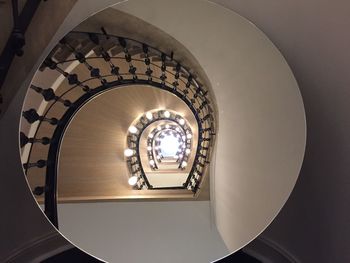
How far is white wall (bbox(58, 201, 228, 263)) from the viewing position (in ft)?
3.91

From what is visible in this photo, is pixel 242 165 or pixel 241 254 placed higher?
pixel 242 165

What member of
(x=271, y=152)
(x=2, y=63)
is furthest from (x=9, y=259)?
(x=271, y=152)

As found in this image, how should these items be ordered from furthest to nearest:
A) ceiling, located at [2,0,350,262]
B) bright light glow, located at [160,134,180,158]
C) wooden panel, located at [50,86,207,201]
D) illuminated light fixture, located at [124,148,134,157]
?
bright light glow, located at [160,134,180,158] → illuminated light fixture, located at [124,148,134,157] → wooden panel, located at [50,86,207,201] → ceiling, located at [2,0,350,262]

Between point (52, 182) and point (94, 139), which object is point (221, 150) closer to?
point (94, 139)

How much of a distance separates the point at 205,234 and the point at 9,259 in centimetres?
78

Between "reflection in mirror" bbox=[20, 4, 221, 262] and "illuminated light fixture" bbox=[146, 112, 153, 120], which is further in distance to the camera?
"illuminated light fixture" bbox=[146, 112, 153, 120]

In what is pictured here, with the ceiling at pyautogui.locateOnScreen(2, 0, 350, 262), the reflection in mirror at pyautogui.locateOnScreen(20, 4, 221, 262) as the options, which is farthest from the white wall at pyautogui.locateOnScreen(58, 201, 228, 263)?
the ceiling at pyautogui.locateOnScreen(2, 0, 350, 262)

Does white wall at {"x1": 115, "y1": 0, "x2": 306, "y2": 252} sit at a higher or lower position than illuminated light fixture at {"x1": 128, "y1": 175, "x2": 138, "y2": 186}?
higher

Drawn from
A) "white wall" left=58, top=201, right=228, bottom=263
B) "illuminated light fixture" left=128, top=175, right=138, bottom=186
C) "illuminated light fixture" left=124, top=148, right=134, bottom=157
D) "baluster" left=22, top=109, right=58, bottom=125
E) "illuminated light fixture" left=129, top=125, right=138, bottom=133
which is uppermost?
"baluster" left=22, top=109, right=58, bottom=125

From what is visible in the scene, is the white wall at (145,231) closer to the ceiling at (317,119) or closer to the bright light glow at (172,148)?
the ceiling at (317,119)

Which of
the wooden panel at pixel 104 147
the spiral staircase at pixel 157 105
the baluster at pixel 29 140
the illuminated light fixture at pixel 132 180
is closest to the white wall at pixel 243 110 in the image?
the spiral staircase at pixel 157 105

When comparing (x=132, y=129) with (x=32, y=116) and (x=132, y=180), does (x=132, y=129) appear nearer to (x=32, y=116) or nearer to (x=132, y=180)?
(x=132, y=180)

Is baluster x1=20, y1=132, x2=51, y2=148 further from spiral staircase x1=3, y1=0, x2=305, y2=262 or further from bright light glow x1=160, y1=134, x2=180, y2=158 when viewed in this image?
bright light glow x1=160, y1=134, x2=180, y2=158

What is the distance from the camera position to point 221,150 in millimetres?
1234
